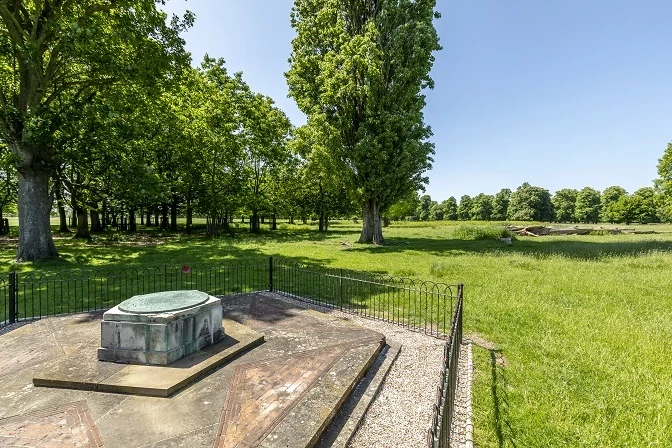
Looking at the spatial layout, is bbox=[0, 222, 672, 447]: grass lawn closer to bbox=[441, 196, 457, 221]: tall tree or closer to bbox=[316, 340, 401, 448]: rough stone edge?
bbox=[316, 340, 401, 448]: rough stone edge

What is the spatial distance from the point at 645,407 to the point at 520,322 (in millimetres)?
3572

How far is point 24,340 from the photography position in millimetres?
6574

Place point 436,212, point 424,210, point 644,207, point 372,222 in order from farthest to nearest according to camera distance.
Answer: point 424,210, point 436,212, point 644,207, point 372,222

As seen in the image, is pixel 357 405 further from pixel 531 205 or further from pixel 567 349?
pixel 531 205

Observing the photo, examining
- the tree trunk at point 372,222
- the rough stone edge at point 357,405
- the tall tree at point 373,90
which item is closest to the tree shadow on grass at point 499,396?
the rough stone edge at point 357,405

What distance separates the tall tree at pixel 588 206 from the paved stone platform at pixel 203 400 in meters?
105

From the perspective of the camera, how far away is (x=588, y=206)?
87875mm

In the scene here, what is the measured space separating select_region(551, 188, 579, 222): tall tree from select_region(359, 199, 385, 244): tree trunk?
87.7 m

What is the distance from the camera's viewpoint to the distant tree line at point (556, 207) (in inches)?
3000

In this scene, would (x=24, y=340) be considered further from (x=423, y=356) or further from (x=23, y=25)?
(x=23, y=25)

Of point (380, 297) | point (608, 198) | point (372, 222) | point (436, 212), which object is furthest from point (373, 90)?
point (608, 198)

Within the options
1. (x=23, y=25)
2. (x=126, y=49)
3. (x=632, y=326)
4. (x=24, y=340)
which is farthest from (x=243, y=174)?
(x=632, y=326)

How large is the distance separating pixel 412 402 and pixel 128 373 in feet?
14.5

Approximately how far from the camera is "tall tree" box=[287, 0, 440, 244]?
21875 millimetres
